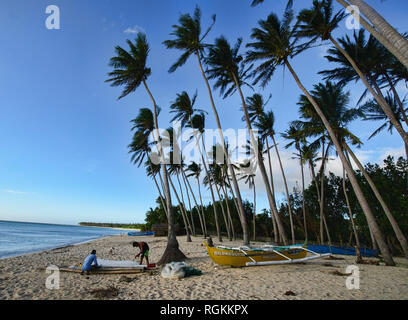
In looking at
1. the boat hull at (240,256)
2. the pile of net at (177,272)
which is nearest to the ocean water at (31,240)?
the pile of net at (177,272)

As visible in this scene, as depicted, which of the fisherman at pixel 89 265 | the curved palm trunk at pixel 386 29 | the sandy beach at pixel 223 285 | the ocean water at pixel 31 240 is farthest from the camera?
the ocean water at pixel 31 240

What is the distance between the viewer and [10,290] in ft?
16.4

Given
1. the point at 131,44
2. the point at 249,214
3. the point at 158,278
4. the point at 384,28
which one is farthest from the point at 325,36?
the point at 249,214

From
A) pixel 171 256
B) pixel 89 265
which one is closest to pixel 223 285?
pixel 171 256

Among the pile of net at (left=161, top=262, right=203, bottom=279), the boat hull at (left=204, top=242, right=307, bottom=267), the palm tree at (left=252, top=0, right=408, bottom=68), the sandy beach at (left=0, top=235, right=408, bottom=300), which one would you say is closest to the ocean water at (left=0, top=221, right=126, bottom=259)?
the sandy beach at (left=0, top=235, right=408, bottom=300)

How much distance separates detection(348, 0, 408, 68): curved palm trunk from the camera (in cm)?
397

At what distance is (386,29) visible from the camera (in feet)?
13.9

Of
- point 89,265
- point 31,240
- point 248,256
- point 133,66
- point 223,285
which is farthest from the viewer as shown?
point 31,240

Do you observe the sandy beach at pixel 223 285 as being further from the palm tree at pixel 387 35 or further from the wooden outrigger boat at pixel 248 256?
the palm tree at pixel 387 35

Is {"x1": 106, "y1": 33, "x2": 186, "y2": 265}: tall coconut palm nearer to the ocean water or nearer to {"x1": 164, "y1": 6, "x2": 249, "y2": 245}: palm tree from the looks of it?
{"x1": 164, "y1": 6, "x2": 249, "y2": 245}: palm tree

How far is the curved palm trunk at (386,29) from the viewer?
397 cm

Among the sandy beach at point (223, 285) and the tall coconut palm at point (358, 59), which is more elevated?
the tall coconut palm at point (358, 59)

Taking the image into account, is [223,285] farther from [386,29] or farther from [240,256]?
[386,29]
